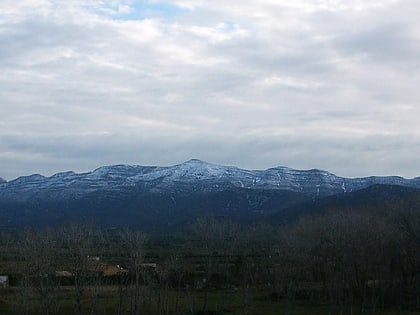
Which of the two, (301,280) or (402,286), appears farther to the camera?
(301,280)

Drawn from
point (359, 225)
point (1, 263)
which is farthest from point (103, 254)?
point (359, 225)

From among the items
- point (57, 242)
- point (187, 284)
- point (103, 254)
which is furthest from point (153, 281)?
point (103, 254)

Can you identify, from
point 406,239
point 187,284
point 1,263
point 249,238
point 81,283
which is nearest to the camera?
point 81,283

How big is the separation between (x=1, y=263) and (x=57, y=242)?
68.2 ft

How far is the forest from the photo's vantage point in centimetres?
6712

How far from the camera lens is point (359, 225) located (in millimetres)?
78625

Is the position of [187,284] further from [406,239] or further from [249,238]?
[406,239]

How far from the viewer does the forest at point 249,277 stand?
67125mm

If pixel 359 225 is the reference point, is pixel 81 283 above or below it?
below

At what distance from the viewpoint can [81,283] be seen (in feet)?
206

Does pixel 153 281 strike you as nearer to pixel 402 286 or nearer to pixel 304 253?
pixel 304 253

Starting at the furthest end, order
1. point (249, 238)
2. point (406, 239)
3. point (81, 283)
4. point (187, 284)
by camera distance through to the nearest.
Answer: point (249, 238)
point (187, 284)
point (406, 239)
point (81, 283)

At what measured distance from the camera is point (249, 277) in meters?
89.4

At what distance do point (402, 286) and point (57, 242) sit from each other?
38649 mm
